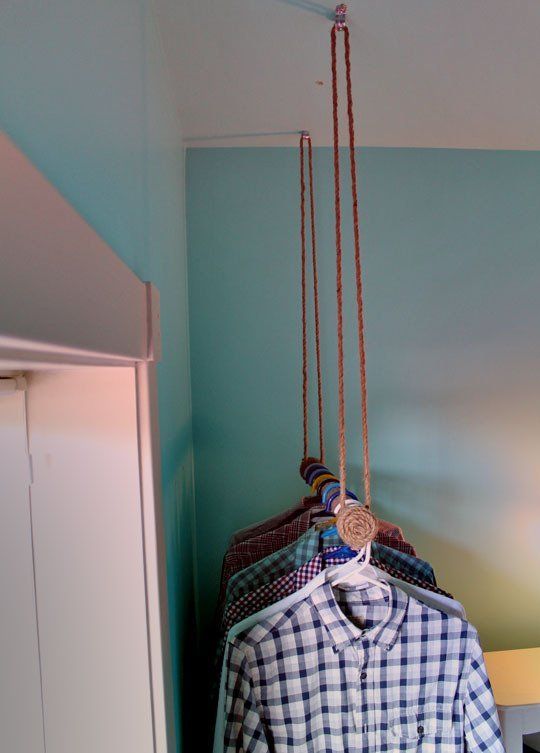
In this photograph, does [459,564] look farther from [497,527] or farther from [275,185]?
[275,185]

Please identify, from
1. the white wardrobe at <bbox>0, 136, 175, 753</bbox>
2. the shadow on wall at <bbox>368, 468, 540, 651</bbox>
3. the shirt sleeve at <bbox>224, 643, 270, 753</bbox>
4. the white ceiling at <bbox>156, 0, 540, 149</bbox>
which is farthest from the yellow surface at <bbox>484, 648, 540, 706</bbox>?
the white ceiling at <bbox>156, 0, 540, 149</bbox>

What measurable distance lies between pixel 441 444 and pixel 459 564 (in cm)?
34

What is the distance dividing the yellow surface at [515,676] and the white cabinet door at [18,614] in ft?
3.23

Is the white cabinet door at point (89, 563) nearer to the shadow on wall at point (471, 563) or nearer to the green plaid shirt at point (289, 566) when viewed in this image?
the green plaid shirt at point (289, 566)

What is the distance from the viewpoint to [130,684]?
47cm

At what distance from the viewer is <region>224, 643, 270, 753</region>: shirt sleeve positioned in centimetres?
65

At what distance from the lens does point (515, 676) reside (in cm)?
113

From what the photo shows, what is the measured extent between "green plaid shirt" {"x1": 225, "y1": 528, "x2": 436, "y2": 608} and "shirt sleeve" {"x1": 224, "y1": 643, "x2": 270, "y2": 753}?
0.43 ft

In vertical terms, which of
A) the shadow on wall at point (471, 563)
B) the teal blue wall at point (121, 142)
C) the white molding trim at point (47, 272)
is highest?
the teal blue wall at point (121, 142)

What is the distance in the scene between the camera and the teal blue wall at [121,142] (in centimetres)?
26

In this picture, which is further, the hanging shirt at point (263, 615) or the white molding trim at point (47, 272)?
the hanging shirt at point (263, 615)

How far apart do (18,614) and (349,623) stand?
0.44m

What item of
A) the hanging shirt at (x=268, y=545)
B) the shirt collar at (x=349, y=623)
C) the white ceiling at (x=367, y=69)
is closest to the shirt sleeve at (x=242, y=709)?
the shirt collar at (x=349, y=623)

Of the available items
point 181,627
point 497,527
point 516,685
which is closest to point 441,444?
point 497,527
